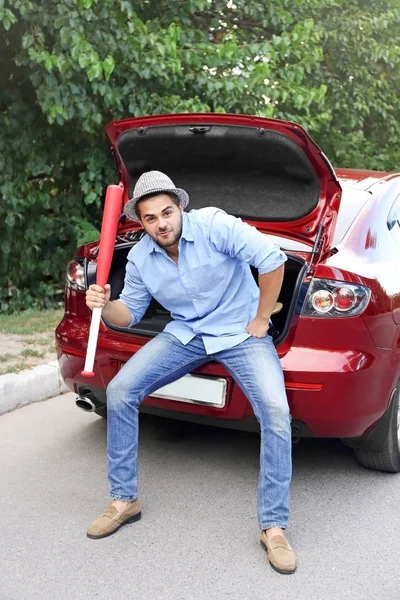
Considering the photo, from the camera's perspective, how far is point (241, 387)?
3.05 meters

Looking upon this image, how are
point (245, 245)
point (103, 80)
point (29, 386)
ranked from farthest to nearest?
point (103, 80)
point (29, 386)
point (245, 245)

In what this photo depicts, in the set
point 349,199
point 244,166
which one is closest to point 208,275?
point 244,166

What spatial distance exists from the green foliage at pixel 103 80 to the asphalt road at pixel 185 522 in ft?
10.0

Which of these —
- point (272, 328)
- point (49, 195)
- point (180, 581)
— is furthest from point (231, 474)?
point (49, 195)

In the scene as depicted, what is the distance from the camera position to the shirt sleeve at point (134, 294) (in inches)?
128

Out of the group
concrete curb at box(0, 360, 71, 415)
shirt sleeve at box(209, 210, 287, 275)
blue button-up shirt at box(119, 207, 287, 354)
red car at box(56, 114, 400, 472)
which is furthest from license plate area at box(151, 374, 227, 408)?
concrete curb at box(0, 360, 71, 415)

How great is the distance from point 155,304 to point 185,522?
1535 millimetres

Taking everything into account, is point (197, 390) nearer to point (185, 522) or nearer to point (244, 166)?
point (185, 522)

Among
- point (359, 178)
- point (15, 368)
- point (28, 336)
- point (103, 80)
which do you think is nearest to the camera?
point (359, 178)

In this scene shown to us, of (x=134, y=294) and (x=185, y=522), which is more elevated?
(x=134, y=294)

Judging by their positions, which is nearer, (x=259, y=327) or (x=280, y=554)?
(x=280, y=554)

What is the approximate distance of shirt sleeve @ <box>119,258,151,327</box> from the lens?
3.26m

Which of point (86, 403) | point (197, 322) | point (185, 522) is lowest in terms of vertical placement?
point (185, 522)

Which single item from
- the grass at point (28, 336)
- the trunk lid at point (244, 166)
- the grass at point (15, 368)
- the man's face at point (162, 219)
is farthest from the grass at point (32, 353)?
the man's face at point (162, 219)
